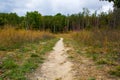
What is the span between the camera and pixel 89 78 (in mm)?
6246

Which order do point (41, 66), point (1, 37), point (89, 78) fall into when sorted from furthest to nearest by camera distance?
point (1, 37), point (41, 66), point (89, 78)

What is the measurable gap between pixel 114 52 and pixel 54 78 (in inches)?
183

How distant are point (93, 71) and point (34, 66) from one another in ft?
6.45

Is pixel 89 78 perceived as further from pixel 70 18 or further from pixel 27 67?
pixel 70 18

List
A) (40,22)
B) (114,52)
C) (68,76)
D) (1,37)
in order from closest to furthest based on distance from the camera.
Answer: (68,76)
(114,52)
(1,37)
(40,22)

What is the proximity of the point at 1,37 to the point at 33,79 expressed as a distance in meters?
6.43

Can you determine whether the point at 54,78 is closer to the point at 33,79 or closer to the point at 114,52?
the point at 33,79

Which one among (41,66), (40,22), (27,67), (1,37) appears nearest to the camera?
(27,67)

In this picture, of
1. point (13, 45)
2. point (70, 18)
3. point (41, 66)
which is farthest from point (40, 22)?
point (41, 66)

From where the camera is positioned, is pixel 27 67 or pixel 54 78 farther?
pixel 27 67

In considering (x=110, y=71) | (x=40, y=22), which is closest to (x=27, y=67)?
(x=110, y=71)

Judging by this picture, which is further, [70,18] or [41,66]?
[70,18]

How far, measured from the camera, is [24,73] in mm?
6781

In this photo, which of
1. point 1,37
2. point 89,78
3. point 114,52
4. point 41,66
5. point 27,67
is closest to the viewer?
point 89,78
